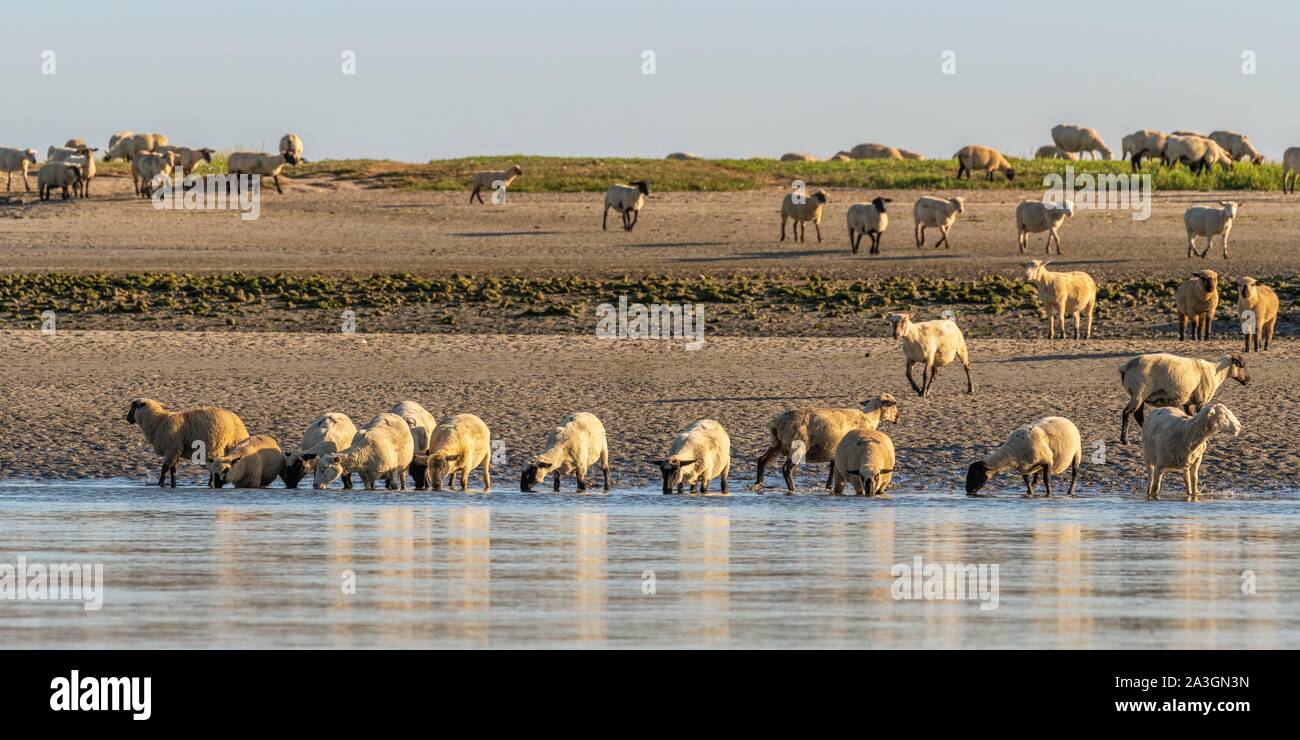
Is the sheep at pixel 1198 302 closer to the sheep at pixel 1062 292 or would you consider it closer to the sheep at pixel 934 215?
the sheep at pixel 1062 292

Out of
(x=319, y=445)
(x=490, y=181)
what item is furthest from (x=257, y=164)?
(x=319, y=445)

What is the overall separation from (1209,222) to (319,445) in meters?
23.5

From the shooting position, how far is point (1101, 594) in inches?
444

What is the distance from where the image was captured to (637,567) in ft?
41.1

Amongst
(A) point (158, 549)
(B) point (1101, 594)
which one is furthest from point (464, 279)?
(B) point (1101, 594)

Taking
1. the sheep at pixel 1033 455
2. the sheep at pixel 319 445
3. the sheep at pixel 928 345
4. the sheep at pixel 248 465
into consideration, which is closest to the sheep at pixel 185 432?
the sheep at pixel 248 465

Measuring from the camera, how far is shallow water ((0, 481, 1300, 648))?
9.94 meters

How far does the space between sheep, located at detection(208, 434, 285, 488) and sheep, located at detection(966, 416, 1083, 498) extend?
19.8 ft

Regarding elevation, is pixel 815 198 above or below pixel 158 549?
above

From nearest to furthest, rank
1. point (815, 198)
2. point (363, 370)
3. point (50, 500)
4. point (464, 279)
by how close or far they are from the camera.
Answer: point (50, 500), point (363, 370), point (464, 279), point (815, 198)

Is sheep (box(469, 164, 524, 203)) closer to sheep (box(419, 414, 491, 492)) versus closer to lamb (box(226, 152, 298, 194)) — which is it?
lamb (box(226, 152, 298, 194))
